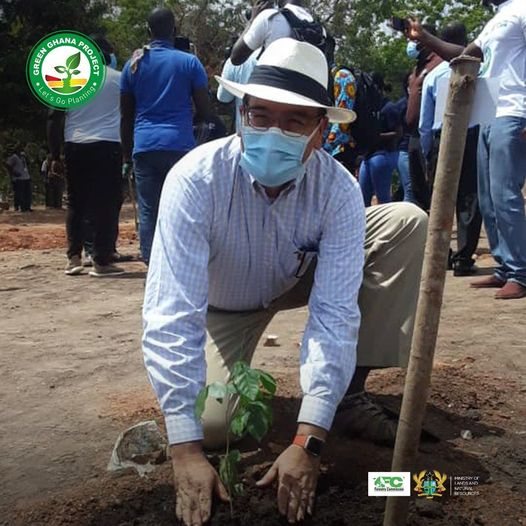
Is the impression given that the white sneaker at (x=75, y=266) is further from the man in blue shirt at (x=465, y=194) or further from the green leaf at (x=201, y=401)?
the green leaf at (x=201, y=401)

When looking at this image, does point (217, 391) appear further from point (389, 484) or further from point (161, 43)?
point (161, 43)

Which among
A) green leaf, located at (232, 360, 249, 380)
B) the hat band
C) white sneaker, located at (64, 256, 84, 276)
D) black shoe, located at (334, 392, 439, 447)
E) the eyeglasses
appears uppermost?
the hat band

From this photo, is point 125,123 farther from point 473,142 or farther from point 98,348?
point 473,142

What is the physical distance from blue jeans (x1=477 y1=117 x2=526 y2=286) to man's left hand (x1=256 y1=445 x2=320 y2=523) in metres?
3.02

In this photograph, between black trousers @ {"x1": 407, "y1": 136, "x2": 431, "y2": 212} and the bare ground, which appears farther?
black trousers @ {"x1": 407, "y1": 136, "x2": 431, "y2": 212}

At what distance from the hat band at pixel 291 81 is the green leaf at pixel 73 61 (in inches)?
357

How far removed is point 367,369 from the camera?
2951 millimetres

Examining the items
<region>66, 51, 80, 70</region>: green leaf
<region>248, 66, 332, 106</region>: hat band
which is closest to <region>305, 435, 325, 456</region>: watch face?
<region>248, 66, 332, 106</region>: hat band

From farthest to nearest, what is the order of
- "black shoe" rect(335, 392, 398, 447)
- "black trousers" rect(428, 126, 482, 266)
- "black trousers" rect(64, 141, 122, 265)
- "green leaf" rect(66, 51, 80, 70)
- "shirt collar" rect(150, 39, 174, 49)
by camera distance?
1. "green leaf" rect(66, 51, 80, 70)
2. "black trousers" rect(64, 141, 122, 265)
3. "black trousers" rect(428, 126, 482, 266)
4. "shirt collar" rect(150, 39, 174, 49)
5. "black shoe" rect(335, 392, 398, 447)

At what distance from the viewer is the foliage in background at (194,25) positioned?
17.8 m

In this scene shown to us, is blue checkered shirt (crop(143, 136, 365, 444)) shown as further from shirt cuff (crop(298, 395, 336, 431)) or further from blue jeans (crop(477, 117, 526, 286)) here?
blue jeans (crop(477, 117, 526, 286))

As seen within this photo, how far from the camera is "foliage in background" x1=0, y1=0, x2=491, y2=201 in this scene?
1781 centimetres

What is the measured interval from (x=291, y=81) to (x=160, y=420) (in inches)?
54.4

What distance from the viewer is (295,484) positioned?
84.5 inches
